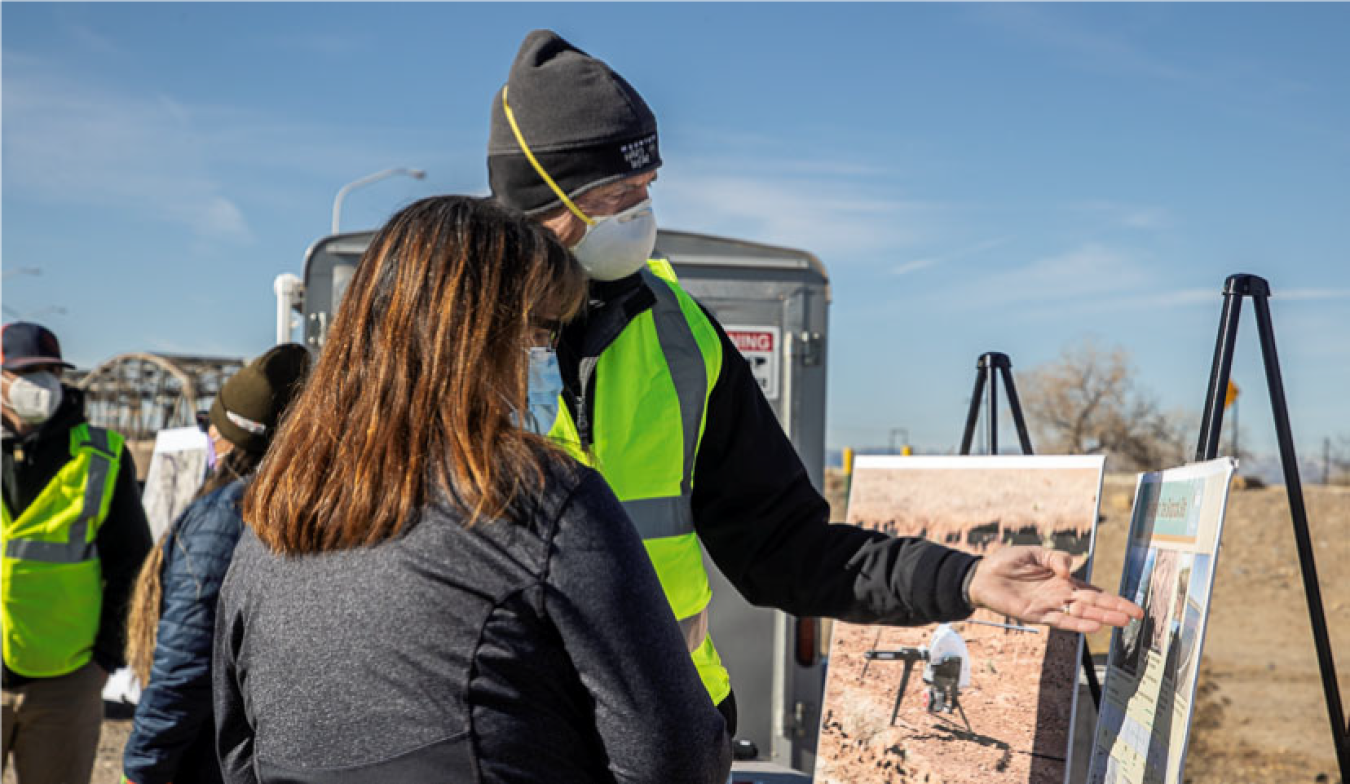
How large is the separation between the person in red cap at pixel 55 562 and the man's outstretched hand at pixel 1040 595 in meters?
3.50

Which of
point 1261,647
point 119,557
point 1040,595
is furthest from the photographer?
point 1261,647

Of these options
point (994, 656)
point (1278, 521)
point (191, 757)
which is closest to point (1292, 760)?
point (994, 656)

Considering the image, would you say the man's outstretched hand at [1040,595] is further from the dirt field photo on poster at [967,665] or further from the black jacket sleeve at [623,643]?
the dirt field photo on poster at [967,665]

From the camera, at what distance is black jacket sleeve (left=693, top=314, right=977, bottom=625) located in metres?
2.02

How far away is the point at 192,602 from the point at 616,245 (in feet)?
5.51

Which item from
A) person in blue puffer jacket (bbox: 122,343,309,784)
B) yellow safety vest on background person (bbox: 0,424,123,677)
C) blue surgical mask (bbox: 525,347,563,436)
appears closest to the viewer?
blue surgical mask (bbox: 525,347,563,436)

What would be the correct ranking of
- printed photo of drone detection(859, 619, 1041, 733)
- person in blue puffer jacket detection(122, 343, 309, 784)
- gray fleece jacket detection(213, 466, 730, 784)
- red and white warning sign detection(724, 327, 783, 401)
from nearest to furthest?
gray fleece jacket detection(213, 466, 730, 784) < person in blue puffer jacket detection(122, 343, 309, 784) < printed photo of drone detection(859, 619, 1041, 733) < red and white warning sign detection(724, 327, 783, 401)

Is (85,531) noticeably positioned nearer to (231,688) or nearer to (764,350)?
(764,350)

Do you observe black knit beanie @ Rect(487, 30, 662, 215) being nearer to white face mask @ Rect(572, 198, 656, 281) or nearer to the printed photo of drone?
white face mask @ Rect(572, 198, 656, 281)

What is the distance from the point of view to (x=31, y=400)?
4285 millimetres

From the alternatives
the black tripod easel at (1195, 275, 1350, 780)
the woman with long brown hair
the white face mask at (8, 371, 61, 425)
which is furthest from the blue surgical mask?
the white face mask at (8, 371, 61, 425)

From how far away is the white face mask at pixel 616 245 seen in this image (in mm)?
1968

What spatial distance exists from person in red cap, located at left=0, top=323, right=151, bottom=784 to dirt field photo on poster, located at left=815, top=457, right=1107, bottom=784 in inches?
106

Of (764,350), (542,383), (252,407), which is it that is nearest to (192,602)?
(252,407)
